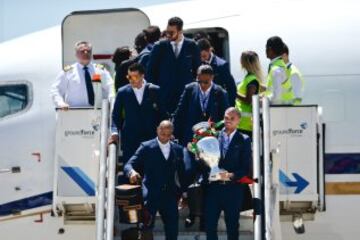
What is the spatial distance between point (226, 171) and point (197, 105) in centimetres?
99

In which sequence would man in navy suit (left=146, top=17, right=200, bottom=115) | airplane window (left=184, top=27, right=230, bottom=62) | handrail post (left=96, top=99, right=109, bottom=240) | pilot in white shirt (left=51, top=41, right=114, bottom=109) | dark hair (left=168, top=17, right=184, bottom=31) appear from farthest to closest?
airplane window (left=184, top=27, right=230, bottom=62) → pilot in white shirt (left=51, top=41, right=114, bottom=109) → man in navy suit (left=146, top=17, right=200, bottom=115) → dark hair (left=168, top=17, right=184, bottom=31) → handrail post (left=96, top=99, right=109, bottom=240)

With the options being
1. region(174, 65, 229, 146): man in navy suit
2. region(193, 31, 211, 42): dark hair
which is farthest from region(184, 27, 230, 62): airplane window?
region(174, 65, 229, 146): man in navy suit

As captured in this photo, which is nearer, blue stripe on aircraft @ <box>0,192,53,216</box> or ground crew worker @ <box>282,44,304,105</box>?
ground crew worker @ <box>282,44,304,105</box>

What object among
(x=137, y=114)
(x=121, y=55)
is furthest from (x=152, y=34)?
(x=137, y=114)

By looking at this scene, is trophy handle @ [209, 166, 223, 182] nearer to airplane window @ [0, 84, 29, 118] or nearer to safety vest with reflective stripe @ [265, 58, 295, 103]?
safety vest with reflective stripe @ [265, 58, 295, 103]

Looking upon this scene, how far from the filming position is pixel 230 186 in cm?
1230

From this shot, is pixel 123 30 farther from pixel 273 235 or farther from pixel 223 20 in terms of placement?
pixel 273 235

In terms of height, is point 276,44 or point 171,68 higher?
point 276,44

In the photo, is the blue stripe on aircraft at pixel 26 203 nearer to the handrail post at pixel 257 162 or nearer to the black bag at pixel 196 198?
the black bag at pixel 196 198

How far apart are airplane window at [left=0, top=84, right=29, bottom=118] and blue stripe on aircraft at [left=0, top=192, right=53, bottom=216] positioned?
1.18m

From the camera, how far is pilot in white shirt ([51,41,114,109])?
13.8 m

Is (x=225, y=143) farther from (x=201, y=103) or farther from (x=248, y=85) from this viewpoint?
(x=248, y=85)

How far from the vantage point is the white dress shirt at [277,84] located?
13719 mm

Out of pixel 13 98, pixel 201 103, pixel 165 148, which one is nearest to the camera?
pixel 165 148
